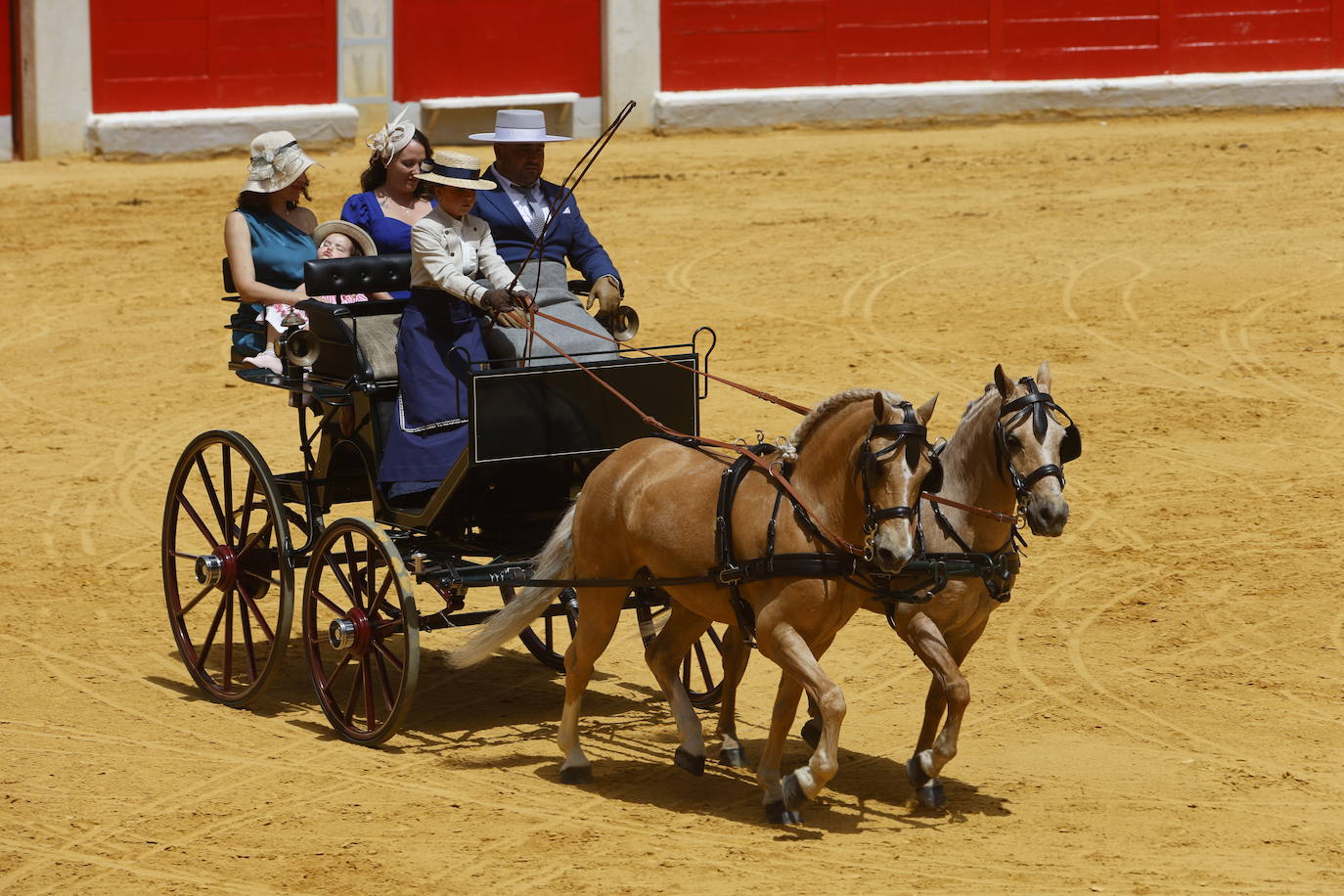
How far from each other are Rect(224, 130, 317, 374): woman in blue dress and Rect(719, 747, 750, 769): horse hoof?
274cm

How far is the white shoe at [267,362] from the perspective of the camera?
29.6 feet

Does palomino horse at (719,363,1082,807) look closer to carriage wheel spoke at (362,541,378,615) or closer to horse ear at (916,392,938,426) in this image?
horse ear at (916,392,938,426)

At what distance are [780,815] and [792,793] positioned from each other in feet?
0.65

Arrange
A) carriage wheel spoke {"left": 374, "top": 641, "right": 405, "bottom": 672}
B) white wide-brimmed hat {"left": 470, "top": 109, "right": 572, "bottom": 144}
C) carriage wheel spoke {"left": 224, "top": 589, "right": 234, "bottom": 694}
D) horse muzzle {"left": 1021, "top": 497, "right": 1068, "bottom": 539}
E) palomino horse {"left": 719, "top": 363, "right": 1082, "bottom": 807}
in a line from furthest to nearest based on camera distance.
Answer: carriage wheel spoke {"left": 224, "top": 589, "right": 234, "bottom": 694}
white wide-brimmed hat {"left": 470, "top": 109, "right": 572, "bottom": 144}
carriage wheel spoke {"left": 374, "top": 641, "right": 405, "bottom": 672}
palomino horse {"left": 719, "top": 363, "right": 1082, "bottom": 807}
horse muzzle {"left": 1021, "top": 497, "right": 1068, "bottom": 539}

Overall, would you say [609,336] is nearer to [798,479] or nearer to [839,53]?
[798,479]

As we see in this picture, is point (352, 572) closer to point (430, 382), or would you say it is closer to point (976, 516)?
point (430, 382)

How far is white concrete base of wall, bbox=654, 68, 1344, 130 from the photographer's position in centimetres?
2202

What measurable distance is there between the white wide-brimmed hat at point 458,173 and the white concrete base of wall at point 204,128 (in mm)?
12060

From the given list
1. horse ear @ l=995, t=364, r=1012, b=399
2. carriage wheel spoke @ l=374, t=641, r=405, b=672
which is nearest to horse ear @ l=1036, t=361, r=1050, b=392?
horse ear @ l=995, t=364, r=1012, b=399

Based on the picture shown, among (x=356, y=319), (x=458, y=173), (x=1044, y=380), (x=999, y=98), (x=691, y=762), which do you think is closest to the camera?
(x=1044, y=380)

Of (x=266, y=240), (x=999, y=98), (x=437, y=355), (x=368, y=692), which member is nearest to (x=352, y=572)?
(x=368, y=692)

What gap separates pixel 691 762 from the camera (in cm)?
776

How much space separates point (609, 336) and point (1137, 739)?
9.05 feet

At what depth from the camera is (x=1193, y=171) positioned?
19.7m
